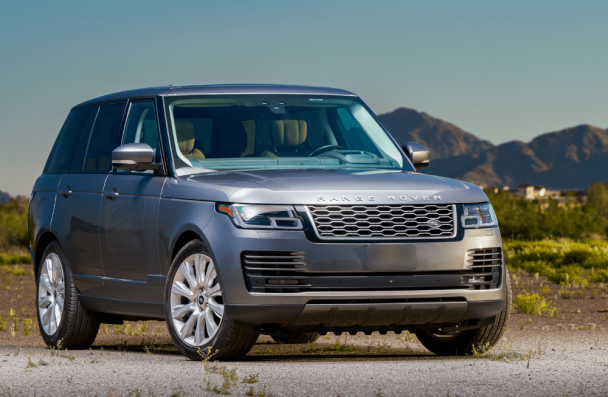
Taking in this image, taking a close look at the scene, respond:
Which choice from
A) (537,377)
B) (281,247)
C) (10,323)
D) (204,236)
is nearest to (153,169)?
(204,236)

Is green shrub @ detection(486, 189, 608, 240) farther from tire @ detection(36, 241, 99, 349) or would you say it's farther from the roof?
tire @ detection(36, 241, 99, 349)

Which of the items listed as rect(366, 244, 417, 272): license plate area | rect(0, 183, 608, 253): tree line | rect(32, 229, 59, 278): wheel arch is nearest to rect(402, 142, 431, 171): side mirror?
rect(366, 244, 417, 272): license plate area

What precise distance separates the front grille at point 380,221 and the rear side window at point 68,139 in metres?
3.56

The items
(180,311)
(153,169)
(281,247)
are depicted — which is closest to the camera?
(281,247)

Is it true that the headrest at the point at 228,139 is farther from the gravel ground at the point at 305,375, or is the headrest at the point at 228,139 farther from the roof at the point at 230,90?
the gravel ground at the point at 305,375

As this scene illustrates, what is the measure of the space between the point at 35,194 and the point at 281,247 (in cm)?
432

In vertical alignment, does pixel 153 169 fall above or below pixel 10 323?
above

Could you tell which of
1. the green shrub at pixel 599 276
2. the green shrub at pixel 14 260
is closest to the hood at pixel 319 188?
the green shrub at pixel 599 276

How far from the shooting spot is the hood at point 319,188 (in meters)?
7.07

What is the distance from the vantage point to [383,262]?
709 centimetres

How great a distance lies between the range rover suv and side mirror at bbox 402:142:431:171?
0.02 m

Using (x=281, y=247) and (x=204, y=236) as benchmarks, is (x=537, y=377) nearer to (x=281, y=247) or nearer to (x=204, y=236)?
(x=281, y=247)

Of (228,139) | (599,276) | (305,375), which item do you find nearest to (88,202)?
(228,139)

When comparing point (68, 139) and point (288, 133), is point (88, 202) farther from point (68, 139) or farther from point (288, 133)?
point (288, 133)
